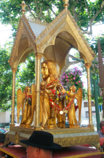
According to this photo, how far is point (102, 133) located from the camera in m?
5.34

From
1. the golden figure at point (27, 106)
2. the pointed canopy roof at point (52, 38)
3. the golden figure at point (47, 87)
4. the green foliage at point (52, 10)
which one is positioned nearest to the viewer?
the pointed canopy roof at point (52, 38)

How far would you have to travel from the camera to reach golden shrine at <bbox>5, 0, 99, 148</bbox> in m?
4.33

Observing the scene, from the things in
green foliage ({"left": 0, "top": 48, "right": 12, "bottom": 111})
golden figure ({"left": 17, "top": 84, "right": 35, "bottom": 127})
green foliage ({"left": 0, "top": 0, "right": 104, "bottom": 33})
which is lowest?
golden figure ({"left": 17, "top": 84, "right": 35, "bottom": 127})

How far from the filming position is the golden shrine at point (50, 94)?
433cm

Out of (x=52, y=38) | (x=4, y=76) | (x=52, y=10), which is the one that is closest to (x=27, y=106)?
(x=52, y=38)

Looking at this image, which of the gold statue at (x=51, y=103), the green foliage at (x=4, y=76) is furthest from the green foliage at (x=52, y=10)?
the gold statue at (x=51, y=103)

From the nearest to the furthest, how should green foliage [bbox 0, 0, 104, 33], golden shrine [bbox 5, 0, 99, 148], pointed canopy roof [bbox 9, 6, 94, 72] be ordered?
golden shrine [bbox 5, 0, 99, 148] → pointed canopy roof [bbox 9, 6, 94, 72] → green foliage [bbox 0, 0, 104, 33]

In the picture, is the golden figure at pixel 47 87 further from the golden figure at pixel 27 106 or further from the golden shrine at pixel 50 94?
the golden figure at pixel 27 106

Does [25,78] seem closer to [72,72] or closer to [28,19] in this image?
[72,72]

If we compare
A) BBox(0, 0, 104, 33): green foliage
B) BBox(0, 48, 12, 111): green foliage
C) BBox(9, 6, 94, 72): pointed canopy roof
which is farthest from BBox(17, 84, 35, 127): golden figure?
BBox(0, 0, 104, 33): green foliage

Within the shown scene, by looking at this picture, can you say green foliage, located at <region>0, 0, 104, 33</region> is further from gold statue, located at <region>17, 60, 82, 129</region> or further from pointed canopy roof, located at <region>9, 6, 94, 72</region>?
gold statue, located at <region>17, 60, 82, 129</region>

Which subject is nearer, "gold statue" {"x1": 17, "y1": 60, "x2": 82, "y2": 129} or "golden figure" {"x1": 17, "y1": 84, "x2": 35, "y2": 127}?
"gold statue" {"x1": 17, "y1": 60, "x2": 82, "y2": 129}

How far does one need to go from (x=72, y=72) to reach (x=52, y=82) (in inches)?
128

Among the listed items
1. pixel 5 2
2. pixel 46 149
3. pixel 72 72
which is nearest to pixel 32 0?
pixel 5 2
